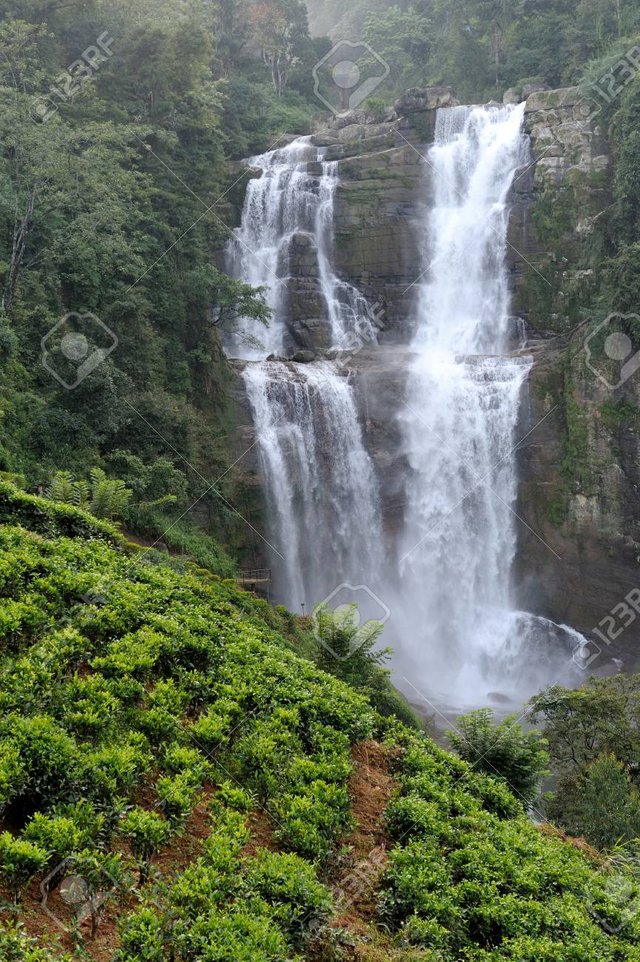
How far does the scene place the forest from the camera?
4660mm

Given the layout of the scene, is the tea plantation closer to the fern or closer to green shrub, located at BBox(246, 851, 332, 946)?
green shrub, located at BBox(246, 851, 332, 946)

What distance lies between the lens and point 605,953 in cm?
548

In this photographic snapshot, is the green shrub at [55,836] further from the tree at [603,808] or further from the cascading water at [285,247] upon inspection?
the cascading water at [285,247]

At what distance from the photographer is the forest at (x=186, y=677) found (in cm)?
466

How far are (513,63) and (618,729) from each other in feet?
121

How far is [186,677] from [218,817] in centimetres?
165

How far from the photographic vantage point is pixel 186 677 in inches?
263

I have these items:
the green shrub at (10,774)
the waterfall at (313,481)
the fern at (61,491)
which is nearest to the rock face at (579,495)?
the waterfall at (313,481)

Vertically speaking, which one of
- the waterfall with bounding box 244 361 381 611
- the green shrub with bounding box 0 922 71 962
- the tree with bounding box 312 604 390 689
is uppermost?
the waterfall with bounding box 244 361 381 611

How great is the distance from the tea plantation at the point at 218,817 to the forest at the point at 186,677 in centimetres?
3

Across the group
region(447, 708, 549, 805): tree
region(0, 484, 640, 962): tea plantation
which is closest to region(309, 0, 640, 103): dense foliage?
region(447, 708, 549, 805): tree

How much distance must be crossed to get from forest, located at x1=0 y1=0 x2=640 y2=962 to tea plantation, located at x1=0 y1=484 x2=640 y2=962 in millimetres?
25

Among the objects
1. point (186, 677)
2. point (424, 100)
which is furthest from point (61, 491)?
point (424, 100)

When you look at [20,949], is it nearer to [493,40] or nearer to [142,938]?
[142,938]
